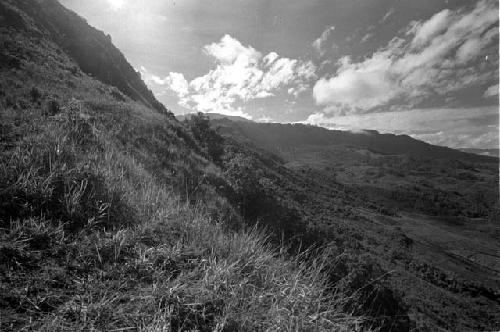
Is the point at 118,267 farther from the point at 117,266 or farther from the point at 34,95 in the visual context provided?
the point at 34,95

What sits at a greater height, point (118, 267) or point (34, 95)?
point (34, 95)

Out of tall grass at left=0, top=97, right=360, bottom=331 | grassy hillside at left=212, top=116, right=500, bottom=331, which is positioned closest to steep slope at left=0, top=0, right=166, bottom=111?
grassy hillside at left=212, top=116, right=500, bottom=331

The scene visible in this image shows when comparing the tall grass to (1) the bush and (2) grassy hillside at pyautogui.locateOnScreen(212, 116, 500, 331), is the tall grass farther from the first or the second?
(1) the bush

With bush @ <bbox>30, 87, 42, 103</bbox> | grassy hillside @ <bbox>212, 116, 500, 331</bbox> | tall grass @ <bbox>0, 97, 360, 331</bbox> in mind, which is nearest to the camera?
tall grass @ <bbox>0, 97, 360, 331</bbox>

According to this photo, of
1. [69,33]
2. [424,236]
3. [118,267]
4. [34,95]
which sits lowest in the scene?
[424,236]

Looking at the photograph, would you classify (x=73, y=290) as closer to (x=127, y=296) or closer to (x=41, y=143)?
(x=127, y=296)

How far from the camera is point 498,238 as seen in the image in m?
116

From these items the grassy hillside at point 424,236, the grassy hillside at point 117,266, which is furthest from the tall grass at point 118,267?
the grassy hillside at point 424,236

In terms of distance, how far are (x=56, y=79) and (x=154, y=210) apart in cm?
1856

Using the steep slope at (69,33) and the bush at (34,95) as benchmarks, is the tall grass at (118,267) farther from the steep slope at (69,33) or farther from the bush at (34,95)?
the steep slope at (69,33)

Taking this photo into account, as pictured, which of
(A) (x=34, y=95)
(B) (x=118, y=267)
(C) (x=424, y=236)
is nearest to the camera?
(B) (x=118, y=267)

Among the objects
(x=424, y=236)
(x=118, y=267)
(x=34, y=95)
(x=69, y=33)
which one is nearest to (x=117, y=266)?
(x=118, y=267)

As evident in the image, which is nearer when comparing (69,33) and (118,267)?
(118,267)

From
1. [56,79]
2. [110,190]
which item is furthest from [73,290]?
[56,79]
